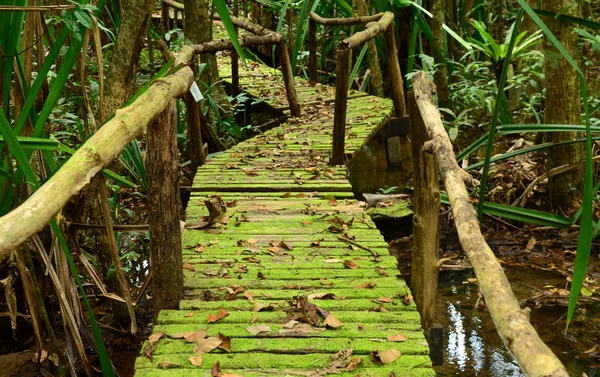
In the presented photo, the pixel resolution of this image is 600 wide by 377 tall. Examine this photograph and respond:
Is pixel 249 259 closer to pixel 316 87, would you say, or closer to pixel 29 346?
pixel 29 346

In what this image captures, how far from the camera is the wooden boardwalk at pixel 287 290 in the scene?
220cm

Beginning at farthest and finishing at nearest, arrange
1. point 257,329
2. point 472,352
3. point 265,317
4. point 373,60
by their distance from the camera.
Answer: point 373,60 < point 472,352 < point 265,317 < point 257,329

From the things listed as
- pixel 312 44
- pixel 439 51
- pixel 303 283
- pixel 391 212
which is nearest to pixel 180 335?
pixel 303 283

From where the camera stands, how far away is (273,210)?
3.83 metres

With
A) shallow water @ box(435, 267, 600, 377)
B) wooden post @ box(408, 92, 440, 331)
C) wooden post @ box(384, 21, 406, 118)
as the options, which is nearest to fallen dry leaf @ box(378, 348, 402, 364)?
wooden post @ box(408, 92, 440, 331)

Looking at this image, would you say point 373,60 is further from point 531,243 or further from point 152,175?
point 152,175

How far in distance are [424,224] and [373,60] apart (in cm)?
459

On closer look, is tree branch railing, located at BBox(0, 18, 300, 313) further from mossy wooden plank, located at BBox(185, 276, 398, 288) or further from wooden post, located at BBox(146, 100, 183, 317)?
mossy wooden plank, located at BBox(185, 276, 398, 288)

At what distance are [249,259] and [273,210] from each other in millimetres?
768

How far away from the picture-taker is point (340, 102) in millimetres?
4613

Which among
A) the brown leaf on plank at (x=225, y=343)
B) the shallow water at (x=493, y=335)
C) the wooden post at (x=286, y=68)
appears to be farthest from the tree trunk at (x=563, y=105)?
the brown leaf on plank at (x=225, y=343)

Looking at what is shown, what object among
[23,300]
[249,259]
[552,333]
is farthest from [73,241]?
[552,333]

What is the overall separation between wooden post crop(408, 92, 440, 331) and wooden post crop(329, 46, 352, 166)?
154 cm

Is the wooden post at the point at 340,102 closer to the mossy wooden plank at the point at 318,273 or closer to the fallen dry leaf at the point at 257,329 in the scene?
the mossy wooden plank at the point at 318,273
